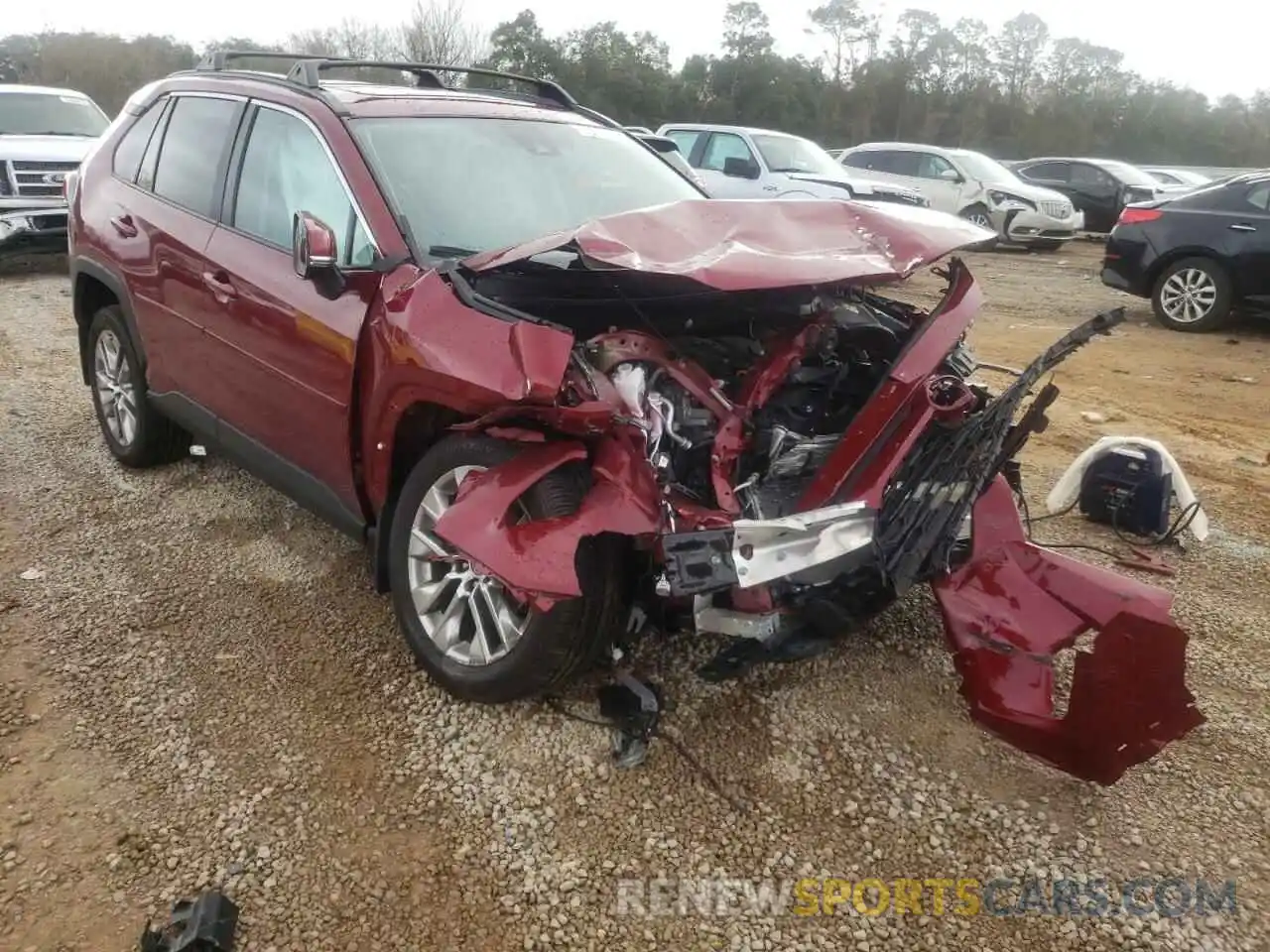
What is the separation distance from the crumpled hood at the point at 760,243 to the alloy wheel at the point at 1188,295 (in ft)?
24.5

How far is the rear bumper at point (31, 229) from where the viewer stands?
9688 mm

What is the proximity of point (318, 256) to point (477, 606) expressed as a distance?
1183 mm

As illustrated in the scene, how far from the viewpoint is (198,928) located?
2.17 m

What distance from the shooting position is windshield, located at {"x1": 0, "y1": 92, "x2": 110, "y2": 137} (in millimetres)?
10820

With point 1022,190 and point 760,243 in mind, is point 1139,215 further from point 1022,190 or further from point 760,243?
point 760,243

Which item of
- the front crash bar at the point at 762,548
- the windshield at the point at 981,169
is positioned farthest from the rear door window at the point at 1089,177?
the front crash bar at the point at 762,548

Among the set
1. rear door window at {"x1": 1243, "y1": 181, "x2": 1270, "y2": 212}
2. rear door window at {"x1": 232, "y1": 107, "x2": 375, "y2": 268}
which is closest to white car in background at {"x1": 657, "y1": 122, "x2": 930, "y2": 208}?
rear door window at {"x1": 1243, "y1": 181, "x2": 1270, "y2": 212}

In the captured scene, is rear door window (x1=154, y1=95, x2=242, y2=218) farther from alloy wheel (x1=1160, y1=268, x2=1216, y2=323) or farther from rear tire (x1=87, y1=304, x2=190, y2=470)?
alloy wheel (x1=1160, y1=268, x2=1216, y2=323)

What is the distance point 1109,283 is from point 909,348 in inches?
325

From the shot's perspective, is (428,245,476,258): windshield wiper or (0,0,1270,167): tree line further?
(0,0,1270,167): tree line

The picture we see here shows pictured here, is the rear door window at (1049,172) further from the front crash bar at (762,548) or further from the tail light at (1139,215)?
the front crash bar at (762,548)

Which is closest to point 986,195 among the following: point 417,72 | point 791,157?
point 791,157

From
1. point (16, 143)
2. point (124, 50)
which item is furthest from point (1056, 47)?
point (16, 143)

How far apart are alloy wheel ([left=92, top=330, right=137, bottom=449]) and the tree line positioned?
94.5 feet
